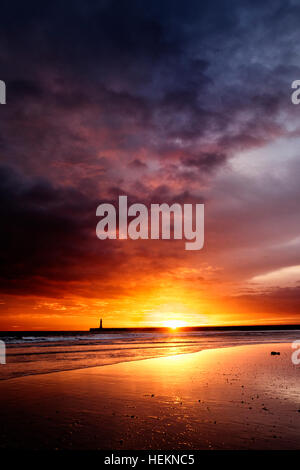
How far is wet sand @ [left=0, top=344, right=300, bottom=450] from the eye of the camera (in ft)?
29.7

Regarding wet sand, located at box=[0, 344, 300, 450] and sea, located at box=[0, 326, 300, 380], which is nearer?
wet sand, located at box=[0, 344, 300, 450]

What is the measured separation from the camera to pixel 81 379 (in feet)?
63.6

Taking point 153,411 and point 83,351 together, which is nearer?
point 153,411

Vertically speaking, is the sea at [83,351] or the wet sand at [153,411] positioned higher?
the wet sand at [153,411]

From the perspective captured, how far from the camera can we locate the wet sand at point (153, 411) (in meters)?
9.05

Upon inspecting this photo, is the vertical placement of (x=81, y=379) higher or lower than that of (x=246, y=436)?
lower

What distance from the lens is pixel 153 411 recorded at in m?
12.1

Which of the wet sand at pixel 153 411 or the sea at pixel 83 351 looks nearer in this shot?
the wet sand at pixel 153 411
